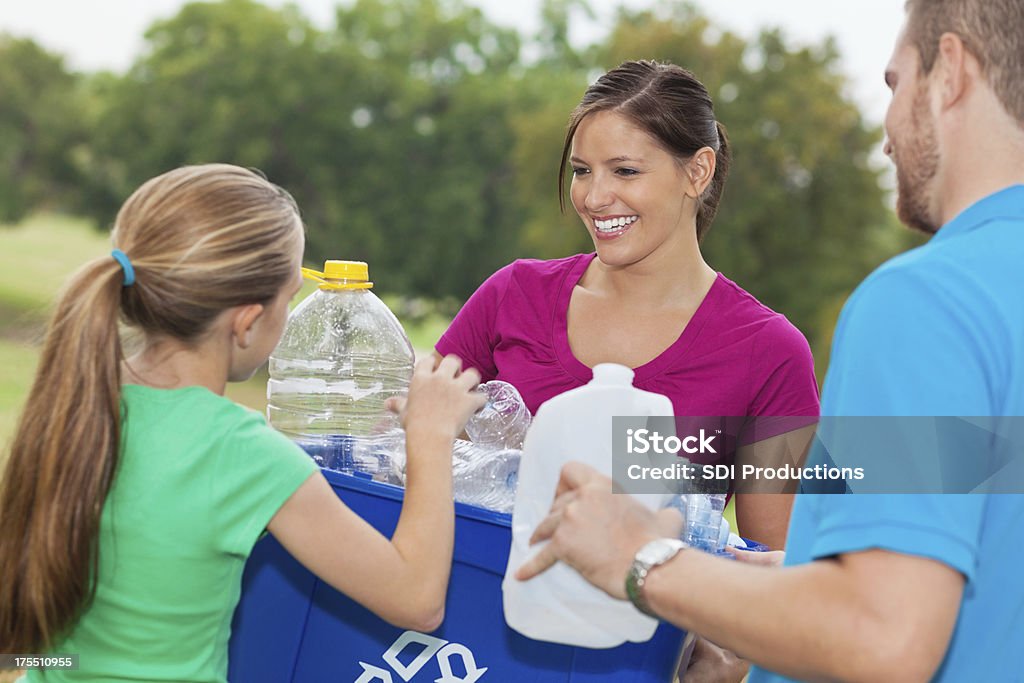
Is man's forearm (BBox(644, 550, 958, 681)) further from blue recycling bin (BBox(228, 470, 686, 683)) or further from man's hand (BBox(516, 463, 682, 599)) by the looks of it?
blue recycling bin (BBox(228, 470, 686, 683))

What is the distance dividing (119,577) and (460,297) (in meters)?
26.6

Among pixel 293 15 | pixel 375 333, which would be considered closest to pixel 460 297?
pixel 293 15

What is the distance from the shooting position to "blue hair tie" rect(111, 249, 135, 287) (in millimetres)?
1792

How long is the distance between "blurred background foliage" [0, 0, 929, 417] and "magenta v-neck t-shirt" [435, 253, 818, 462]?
66.7ft

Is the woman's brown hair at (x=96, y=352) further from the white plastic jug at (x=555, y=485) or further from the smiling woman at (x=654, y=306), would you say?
the smiling woman at (x=654, y=306)

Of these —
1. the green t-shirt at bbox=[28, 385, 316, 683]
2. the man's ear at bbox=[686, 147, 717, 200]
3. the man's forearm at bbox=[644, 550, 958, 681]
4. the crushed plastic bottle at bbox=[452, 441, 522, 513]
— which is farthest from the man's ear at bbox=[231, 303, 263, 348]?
the man's ear at bbox=[686, 147, 717, 200]

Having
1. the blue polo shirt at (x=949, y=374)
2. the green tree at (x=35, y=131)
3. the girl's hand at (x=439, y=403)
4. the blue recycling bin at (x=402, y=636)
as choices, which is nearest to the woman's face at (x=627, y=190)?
the girl's hand at (x=439, y=403)

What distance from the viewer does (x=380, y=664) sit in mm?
2072

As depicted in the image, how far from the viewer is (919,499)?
1.21 metres

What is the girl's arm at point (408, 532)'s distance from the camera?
1768 mm

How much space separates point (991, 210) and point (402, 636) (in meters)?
1.27

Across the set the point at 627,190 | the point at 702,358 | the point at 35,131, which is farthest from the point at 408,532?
the point at 35,131

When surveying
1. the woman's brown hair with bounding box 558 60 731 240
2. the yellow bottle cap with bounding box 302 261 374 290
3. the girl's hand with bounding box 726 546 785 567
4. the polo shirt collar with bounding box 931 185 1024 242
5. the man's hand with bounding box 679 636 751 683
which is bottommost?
the man's hand with bounding box 679 636 751 683

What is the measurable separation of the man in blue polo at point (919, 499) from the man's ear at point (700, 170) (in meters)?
1.39
